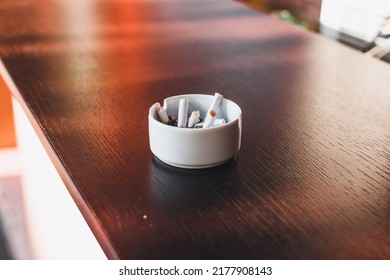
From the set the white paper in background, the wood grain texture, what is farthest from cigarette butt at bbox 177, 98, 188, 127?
the white paper in background

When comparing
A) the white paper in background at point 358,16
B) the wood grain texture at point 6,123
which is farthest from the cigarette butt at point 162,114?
the white paper in background at point 358,16

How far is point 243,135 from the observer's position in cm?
93

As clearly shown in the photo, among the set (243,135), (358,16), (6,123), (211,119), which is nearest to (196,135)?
(211,119)

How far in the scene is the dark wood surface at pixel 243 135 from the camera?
66 centimetres

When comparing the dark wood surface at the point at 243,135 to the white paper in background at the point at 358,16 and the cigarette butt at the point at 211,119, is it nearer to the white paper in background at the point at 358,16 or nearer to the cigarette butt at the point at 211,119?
the cigarette butt at the point at 211,119

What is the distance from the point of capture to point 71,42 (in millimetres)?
1529

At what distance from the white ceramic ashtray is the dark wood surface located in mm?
27

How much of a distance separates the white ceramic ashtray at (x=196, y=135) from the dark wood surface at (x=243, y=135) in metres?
0.03

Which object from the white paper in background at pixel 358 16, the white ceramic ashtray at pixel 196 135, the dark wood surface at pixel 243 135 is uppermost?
the white ceramic ashtray at pixel 196 135

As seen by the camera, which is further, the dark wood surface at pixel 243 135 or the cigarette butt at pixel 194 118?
the cigarette butt at pixel 194 118

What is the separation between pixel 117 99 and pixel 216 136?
0.42m

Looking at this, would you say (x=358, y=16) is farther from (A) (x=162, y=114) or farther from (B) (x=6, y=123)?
(A) (x=162, y=114)

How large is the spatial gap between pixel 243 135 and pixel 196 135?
20cm

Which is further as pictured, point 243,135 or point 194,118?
point 243,135
